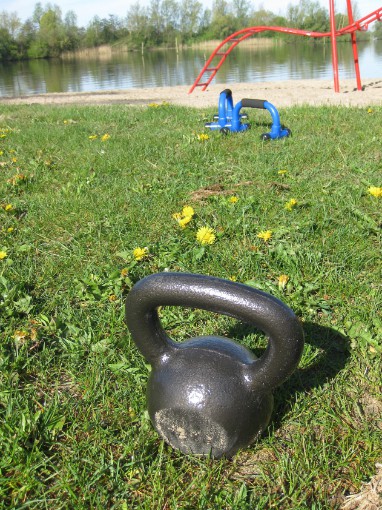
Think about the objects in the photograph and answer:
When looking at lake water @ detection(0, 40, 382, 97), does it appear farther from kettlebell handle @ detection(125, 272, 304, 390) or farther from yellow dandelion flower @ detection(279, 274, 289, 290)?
kettlebell handle @ detection(125, 272, 304, 390)

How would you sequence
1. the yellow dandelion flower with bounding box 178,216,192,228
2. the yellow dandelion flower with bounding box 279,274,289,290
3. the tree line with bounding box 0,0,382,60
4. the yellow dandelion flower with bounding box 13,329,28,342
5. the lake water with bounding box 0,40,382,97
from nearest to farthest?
1. the yellow dandelion flower with bounding box 13,329,28,342
2. the yellow dandelion flower with bounding box 279,274,289,290
3. the yellow dandelion flower with bounding box 178,216,192,228
4. the lake water with bounding box 0,40,382,97
5. the tree line with bounding box 0,0,382,60

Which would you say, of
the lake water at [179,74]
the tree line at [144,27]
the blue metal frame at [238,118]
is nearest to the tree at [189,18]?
the tree line at [144,27]

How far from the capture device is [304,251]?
2.73 m

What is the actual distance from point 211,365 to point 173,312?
2.51 ft

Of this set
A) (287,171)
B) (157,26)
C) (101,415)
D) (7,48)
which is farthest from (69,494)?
(157,26)

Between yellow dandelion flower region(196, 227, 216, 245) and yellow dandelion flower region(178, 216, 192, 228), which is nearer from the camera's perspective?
yellow dandelion flower region(196, 227, 216, 245)

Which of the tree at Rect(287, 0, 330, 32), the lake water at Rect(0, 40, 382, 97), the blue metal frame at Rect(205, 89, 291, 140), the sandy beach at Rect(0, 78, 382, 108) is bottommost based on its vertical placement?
the blue metal frame at Rect(205, 89, 291, 140)

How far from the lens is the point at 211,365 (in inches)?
63.0

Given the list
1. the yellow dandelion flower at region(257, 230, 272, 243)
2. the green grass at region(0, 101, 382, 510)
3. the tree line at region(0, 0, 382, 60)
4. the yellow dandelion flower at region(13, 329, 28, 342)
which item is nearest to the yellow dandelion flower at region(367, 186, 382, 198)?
the green grass at region(0, 101, 382, 510)

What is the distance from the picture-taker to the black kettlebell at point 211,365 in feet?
4.70

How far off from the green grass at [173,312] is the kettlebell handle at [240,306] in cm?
34

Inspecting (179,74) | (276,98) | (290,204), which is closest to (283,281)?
(290,204)

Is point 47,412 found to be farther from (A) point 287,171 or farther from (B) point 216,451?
(A) point 287,171

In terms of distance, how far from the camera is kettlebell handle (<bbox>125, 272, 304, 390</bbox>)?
142cm
